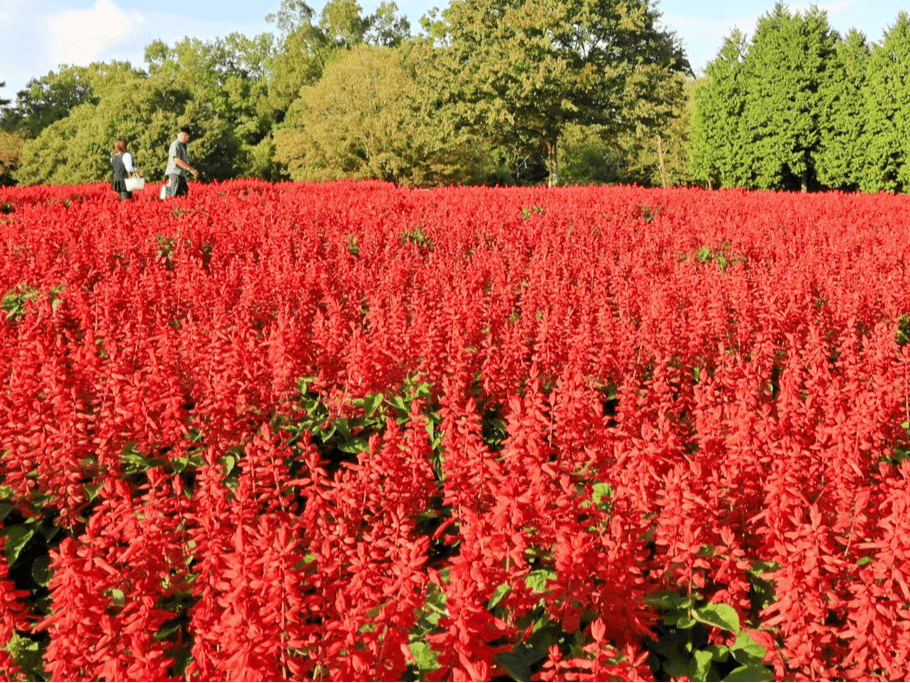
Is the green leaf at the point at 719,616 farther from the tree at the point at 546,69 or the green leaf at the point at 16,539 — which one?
the tree at the point at 546,69

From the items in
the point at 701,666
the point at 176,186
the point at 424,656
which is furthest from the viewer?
the point at 176,186

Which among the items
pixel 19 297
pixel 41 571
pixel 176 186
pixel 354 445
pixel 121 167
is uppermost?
pixel 121 167

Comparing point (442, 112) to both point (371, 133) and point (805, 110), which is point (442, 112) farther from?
point (805, 110)

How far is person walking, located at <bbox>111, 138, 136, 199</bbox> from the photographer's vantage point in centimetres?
1609

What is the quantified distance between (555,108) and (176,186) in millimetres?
21825

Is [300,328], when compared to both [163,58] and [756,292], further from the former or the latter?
[163,58]

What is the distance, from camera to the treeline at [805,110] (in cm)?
3259

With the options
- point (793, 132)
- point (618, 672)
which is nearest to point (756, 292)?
point (618, 672)

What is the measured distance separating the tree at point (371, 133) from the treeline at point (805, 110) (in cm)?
1258

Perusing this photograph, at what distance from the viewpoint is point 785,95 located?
3584cm

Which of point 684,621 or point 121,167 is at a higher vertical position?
point 121,167

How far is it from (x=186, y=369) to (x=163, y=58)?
3208 inches

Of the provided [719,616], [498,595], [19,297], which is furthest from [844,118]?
[498,595]

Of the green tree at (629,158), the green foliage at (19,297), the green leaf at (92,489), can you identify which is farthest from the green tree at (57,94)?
the green leaf at (92,489)
